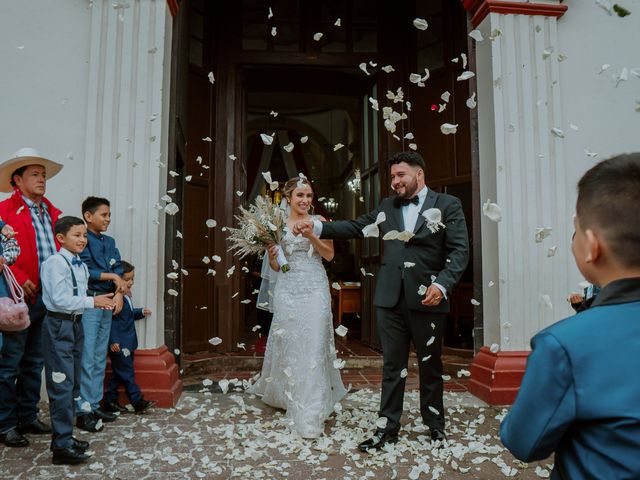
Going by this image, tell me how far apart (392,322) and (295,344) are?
3.09 feet

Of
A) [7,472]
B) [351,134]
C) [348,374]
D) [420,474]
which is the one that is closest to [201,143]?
[348,374]

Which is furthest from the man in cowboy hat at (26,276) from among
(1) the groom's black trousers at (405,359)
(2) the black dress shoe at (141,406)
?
(1) the groom's black trousers at (405,359)

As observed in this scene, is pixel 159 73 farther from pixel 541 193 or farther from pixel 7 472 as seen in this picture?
pixel 541 193

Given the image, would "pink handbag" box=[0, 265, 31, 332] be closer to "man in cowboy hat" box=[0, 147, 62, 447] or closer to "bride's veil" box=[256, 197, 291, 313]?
"man in cowboy hat" box=[0, 147, 62, 447]

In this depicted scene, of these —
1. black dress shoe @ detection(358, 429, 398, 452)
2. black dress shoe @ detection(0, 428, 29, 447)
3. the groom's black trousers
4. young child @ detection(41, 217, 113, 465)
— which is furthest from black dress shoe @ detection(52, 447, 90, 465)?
the groom's black trousers

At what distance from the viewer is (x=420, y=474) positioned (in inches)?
119

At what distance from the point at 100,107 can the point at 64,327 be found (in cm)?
225

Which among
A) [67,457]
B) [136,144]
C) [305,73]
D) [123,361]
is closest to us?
[67,457]

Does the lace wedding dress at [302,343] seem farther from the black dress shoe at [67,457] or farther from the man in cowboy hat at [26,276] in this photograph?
the man in cowboy hat at [26,276]

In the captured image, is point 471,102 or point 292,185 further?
point 471,102

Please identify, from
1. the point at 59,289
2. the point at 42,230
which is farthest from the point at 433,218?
the point at 42,230

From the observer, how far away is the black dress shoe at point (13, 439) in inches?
132

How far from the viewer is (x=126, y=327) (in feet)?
13.9

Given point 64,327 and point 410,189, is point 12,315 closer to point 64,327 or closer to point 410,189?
point 64,327
